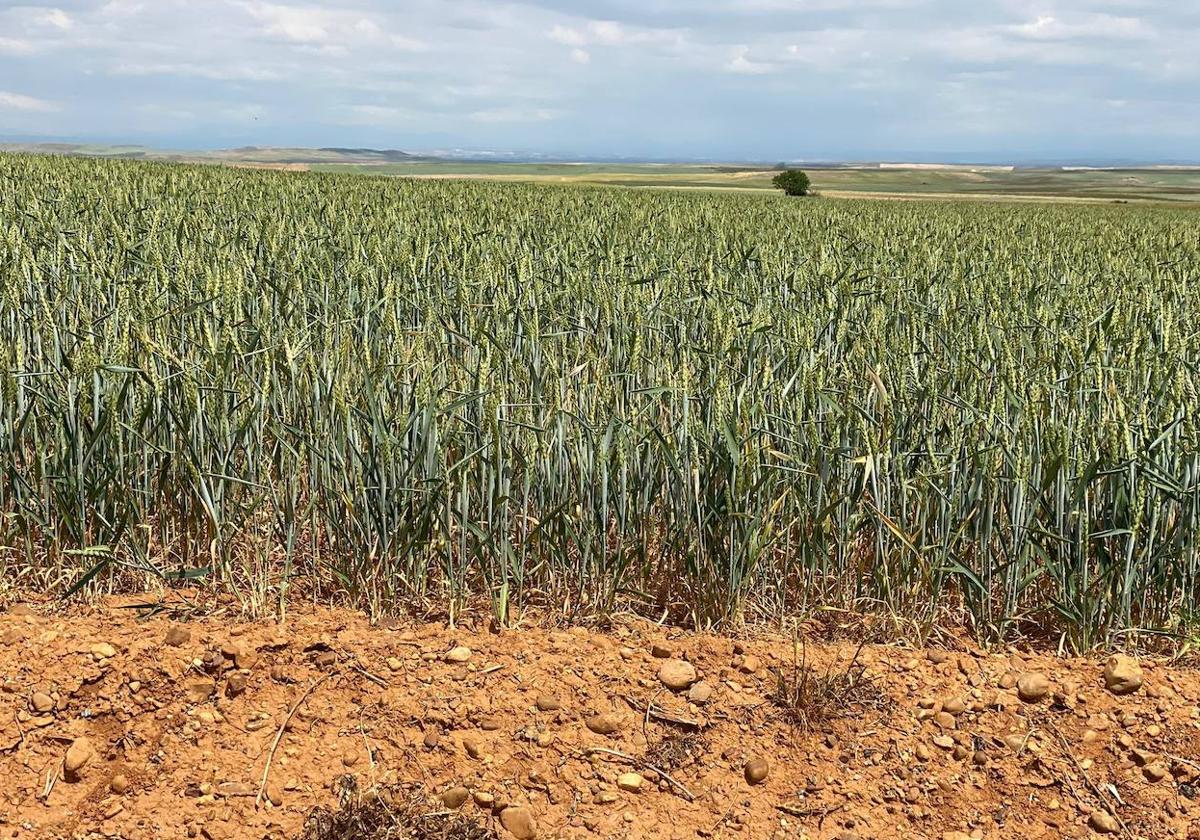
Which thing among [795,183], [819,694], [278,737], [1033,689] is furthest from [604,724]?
[795,183]

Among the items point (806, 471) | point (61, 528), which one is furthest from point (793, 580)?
point (61, 528)

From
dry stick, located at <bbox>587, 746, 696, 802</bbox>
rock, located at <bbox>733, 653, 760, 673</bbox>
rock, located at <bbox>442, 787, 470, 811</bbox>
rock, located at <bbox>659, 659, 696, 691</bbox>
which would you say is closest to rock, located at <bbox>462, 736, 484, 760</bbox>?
rock, located at <bbox>442, 787, 470, 811</bbox>

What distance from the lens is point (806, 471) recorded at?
3020 millimetres

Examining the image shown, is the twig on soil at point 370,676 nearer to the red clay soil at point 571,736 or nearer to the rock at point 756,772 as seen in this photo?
the red clay soil at point 571,736

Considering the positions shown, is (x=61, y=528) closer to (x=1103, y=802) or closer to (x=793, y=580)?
(x=793, y=580)

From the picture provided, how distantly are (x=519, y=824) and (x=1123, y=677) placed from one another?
1.74 meters

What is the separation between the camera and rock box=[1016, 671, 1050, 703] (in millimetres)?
2648

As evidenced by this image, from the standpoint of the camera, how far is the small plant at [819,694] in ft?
8.38

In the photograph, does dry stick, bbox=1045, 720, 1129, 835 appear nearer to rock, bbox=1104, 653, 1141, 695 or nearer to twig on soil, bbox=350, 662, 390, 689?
rock, bbox=1104, 653, 1141, 695

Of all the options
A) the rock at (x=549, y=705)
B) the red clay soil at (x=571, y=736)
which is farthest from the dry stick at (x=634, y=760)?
the rock at (x=549, y=705)

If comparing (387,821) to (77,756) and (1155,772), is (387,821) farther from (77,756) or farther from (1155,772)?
(1155,772)

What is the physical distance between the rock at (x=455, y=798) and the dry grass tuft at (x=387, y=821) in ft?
0.09

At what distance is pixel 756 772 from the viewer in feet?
7.98

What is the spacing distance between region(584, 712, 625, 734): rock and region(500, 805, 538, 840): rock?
1.01 ft
